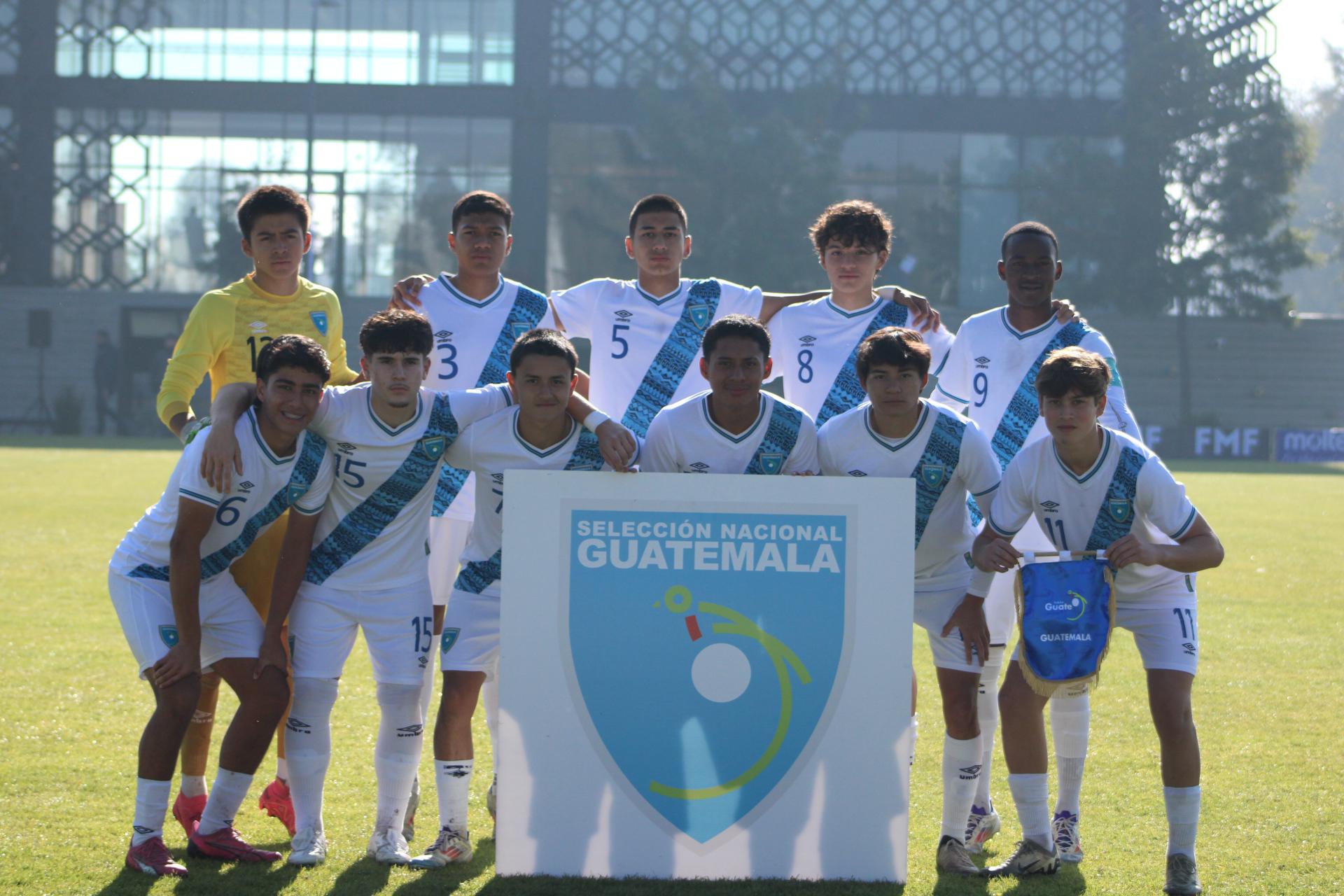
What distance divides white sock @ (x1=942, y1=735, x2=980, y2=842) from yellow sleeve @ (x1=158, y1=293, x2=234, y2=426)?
9.16ft

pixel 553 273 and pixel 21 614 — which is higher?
pixel 553 273

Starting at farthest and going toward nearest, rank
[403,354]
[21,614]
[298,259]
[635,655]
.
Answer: [21,614] → [298,259] → [403,354] → [635,655]

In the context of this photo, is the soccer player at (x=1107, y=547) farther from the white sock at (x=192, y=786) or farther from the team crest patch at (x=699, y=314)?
the white sock at (x=192, y=786)

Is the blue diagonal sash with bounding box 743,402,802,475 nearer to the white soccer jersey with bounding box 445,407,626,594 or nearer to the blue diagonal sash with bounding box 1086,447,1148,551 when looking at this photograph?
the white soccer jersey with bounding box 445,407,626,594

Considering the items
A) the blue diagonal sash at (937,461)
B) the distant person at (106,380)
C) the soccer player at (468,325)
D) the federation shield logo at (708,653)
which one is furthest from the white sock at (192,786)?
the distant person at (106,380)

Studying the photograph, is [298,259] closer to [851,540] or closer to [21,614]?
[851,540]

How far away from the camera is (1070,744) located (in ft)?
14.4

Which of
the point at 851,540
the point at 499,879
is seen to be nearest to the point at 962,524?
the point at 851,540

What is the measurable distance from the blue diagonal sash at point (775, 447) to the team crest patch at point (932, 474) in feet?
1.36

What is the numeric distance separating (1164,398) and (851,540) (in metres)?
34.6

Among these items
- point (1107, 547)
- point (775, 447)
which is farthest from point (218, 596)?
point (1107, 547)

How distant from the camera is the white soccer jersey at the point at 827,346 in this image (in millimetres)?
4996

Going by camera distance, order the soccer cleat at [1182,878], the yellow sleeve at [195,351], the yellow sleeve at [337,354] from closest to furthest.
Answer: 1. the soccer cleat at [1182,878]
2. the yellow sleeve at [195,351]
3. the yellow sleeve at [337,354]

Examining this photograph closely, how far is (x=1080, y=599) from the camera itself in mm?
3955
